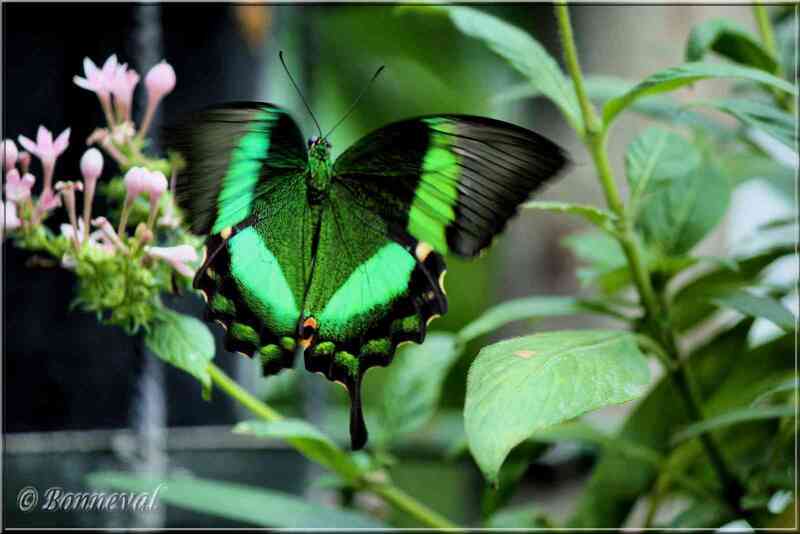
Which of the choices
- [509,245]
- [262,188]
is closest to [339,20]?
[509,245]

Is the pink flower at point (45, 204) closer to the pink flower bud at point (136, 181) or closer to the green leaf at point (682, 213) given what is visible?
the pink flower bud at point (136, 181)

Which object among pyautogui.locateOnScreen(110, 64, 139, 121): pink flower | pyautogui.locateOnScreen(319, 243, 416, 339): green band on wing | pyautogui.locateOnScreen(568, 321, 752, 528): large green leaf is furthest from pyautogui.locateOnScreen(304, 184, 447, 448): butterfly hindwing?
pyautogui.locateOnScreen(568, 321, 752, 528): large green leaf

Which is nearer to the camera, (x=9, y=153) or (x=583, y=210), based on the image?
(x=9, y=153)

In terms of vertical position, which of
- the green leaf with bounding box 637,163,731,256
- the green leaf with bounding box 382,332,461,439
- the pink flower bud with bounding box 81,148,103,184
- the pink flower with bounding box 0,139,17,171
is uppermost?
the pink flower with bounding box 0,139,17,171

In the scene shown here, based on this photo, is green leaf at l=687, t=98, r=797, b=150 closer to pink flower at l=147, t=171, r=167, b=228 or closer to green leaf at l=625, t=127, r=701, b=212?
green leaf at l=625, t=127, r=701, b=212

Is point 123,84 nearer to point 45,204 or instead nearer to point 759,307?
point 45,204

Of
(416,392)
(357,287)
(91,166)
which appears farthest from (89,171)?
(416,392)
